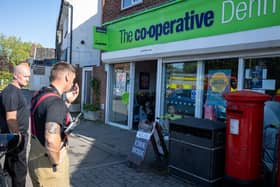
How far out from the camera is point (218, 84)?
6109 millimetres

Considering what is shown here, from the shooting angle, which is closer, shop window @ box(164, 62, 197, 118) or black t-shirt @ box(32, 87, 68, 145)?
black t-shirt @ box(32, 87, 68, 145)

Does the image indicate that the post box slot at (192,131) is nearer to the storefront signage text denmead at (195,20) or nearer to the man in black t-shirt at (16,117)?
the man in black t-shirt at (16,117)

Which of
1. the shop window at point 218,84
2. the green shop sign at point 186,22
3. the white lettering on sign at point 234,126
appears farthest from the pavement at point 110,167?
the green shop sign at point 186,22

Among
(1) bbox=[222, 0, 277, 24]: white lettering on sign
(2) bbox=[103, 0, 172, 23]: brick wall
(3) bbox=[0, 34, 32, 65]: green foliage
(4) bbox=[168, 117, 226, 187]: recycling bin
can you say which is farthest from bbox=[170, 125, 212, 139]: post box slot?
(3) bbox=[0, 34, 32, 65]: green foliage

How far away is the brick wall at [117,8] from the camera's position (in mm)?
7887

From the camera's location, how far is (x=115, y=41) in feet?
31.1

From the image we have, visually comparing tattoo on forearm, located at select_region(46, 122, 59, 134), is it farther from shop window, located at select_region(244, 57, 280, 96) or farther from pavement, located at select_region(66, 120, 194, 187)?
shop window, located at select_region(244, 57, 280, 96)

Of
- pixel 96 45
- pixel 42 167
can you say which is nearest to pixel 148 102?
pixel 96 45

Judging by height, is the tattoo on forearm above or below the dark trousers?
above

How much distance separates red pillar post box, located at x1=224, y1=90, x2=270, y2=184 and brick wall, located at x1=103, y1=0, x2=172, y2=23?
14.8 ft

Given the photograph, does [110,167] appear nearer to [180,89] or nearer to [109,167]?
[109,167]

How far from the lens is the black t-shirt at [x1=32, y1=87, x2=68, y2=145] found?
2.25 meters

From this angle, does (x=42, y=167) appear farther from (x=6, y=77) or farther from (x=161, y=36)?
(x=6, y=77)

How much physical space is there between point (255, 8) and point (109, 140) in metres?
5.01
